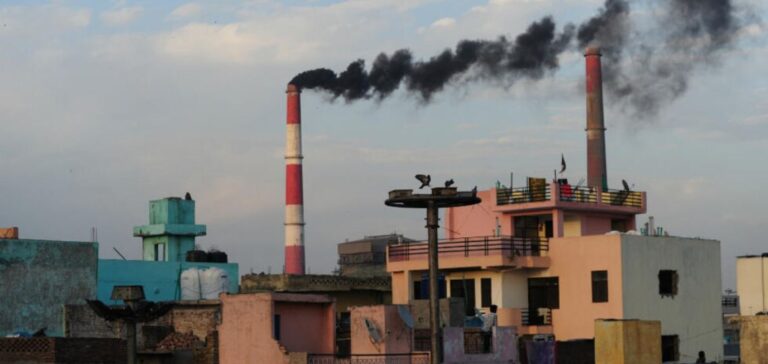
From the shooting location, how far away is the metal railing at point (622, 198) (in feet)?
177

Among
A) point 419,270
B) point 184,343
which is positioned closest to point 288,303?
point 184,343

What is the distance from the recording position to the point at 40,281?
47562mm

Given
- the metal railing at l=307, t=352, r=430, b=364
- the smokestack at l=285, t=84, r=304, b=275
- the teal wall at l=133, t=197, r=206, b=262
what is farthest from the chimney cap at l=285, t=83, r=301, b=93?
the metal railing at l=307, t=352, r=430, b=364

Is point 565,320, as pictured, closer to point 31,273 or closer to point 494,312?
point 494,312

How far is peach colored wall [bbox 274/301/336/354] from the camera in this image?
3812 centimetres

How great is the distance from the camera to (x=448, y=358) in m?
39.5

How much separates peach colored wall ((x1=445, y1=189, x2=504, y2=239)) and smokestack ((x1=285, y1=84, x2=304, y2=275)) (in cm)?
2220

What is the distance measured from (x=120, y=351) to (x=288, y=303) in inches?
181

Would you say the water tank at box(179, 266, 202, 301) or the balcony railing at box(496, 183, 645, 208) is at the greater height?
the balcony railing at box(496, 183, 645, 208)

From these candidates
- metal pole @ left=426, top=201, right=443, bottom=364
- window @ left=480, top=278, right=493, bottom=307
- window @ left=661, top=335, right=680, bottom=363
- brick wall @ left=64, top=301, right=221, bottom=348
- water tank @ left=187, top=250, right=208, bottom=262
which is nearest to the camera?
metal pole @ left=426, top=201, right=443, bottom=364

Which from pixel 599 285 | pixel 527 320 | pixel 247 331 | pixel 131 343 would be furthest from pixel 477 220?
pixel 131 343

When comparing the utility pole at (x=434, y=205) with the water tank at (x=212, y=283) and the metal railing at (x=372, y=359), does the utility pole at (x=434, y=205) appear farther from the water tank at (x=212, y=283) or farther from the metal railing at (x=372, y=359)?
the water tank at (x=212, y=283)

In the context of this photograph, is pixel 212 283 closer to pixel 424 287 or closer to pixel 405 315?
pixel 424 287

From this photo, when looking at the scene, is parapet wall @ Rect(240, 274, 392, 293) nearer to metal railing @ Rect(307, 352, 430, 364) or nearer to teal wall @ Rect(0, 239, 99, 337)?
teal wall @ Rect(0, 239, 99, 337)
